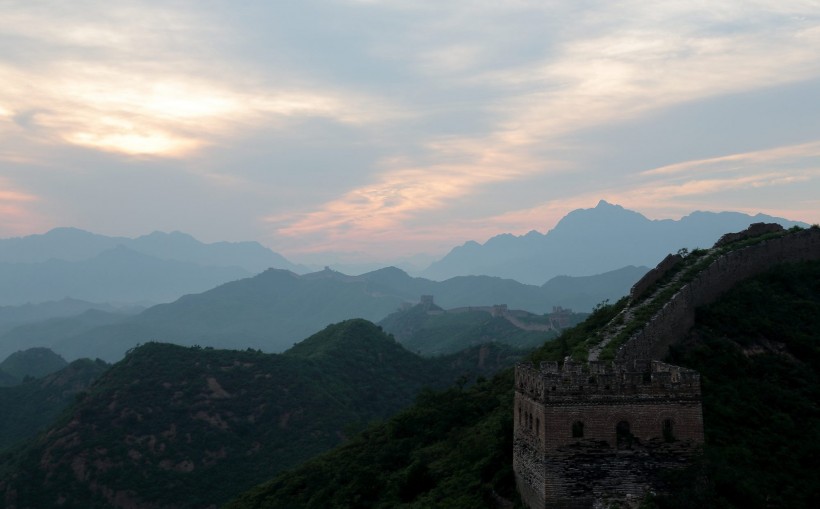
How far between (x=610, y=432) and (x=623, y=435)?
0.42 meters

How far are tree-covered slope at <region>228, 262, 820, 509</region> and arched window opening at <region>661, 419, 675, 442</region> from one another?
874 millimetres

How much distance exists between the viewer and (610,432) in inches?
671

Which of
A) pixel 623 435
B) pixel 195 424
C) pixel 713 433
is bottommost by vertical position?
pixel 195 424

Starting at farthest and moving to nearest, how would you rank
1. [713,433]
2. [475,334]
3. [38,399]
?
[475,334], [38,399], [713,433]

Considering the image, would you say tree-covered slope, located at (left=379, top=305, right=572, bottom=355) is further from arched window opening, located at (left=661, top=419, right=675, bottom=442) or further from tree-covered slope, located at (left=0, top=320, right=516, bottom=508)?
arched window opening, located at (left=661, top=419, right=675, bottom=442)

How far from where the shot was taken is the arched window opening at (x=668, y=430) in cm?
1719

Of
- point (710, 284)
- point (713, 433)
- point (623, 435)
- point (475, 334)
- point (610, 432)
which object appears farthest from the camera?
point (475, 334)

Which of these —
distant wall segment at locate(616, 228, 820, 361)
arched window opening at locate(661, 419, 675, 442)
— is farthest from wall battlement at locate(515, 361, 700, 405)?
distant wall segment at locate(616, 228, 820, 361)

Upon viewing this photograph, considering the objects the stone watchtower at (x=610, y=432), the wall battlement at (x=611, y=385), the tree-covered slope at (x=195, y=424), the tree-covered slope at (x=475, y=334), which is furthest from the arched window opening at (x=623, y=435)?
the tree-covered slope at (x=475, y=334)

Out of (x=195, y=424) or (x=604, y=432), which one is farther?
(x=195, y=424)

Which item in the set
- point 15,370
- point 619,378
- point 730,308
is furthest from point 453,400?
point 15,370

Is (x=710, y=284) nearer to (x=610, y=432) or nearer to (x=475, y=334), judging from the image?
(x=610, y=432)

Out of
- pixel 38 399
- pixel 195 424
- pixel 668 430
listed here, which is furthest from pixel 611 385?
pixel 38 399

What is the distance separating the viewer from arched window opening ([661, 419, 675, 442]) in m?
17.2
